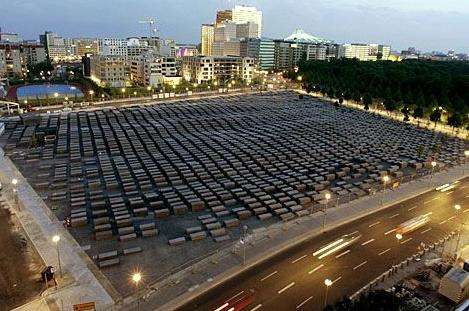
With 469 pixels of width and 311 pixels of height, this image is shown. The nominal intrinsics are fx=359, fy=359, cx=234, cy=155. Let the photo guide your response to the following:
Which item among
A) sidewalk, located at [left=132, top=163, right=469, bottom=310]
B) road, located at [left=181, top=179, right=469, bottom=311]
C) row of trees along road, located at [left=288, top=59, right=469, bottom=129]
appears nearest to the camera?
sidewalk, located at [left=132, top=163, right=469, bottom=310]

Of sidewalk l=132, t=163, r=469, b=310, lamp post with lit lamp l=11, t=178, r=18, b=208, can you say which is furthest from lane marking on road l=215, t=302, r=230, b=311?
lamp post with lit lamp l=11, t=178, r=18, b=208

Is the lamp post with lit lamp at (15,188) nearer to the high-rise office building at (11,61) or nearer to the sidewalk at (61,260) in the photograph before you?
the sidewalk at (61,260)

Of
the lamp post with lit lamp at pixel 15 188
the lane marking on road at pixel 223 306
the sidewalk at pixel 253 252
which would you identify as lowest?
the lane marking on road at pixel 223 306

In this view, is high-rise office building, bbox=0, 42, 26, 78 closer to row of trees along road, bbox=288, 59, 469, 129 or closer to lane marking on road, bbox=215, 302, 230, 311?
row of trees along road, bbox=288, 59, 469, 129

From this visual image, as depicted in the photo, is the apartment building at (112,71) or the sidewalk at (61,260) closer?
the sidewalk at (61,260)

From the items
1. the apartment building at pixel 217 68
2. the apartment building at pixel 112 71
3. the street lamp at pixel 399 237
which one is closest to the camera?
the street lamp at pixel 399 237

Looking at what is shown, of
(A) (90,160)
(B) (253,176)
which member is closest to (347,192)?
(B) (253,176)

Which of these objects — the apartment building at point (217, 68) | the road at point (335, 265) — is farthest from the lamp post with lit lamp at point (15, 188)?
the apartment building at point (217, 68)
